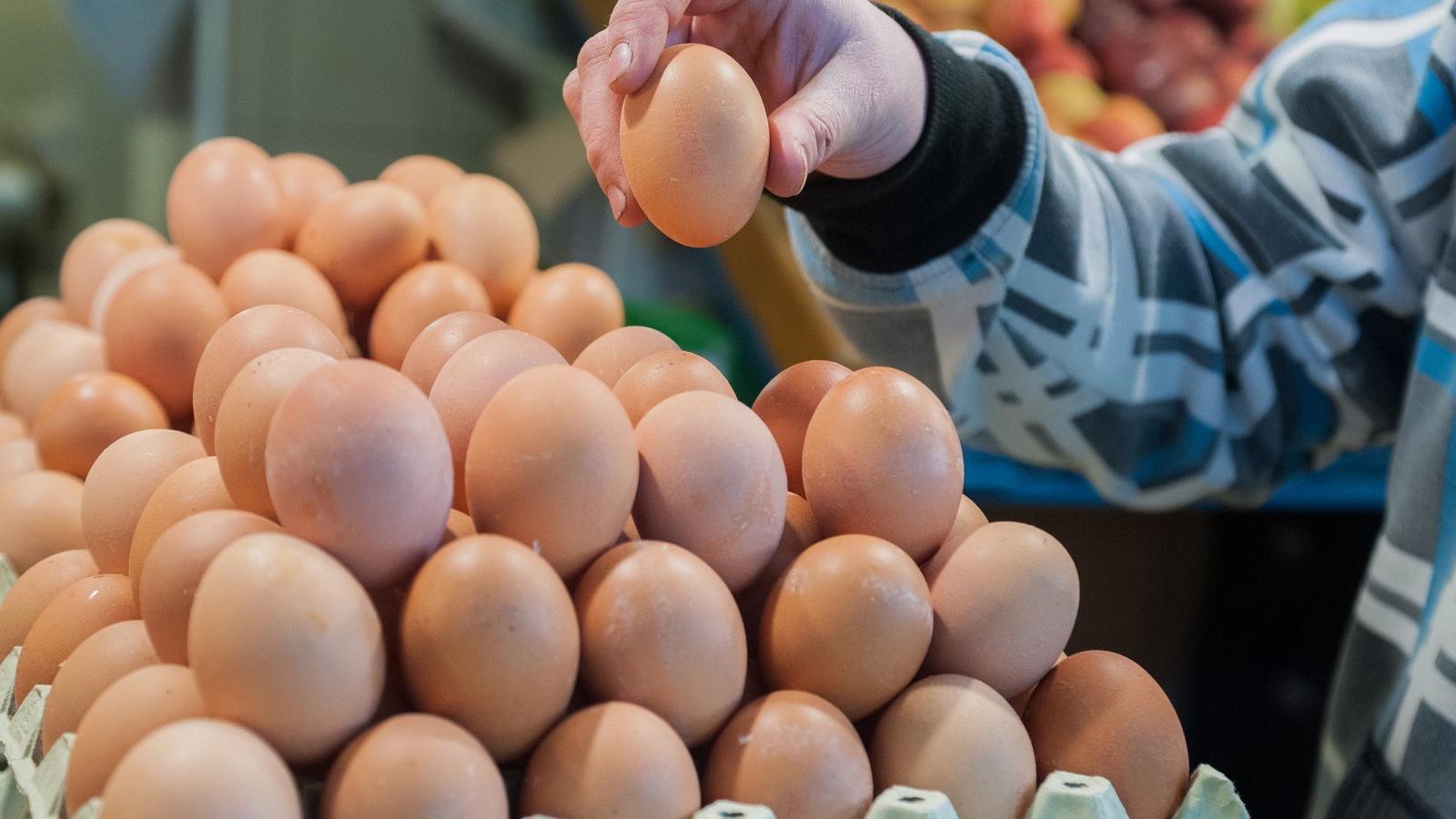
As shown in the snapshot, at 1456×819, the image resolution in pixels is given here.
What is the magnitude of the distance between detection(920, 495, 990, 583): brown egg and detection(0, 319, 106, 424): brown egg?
57 cm

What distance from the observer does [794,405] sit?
542 mm

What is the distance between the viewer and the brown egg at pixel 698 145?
0.52 metres

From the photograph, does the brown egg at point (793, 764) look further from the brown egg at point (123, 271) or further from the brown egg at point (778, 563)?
the brown egg at point (123, 271)

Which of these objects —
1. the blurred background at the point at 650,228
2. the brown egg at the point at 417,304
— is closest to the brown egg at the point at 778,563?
the brown egg at the point at 417,304

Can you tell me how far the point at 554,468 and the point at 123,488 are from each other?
224 mm

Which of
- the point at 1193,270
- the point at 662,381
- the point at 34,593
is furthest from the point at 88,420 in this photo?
the point at 1193,270

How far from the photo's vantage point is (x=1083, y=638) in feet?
2.11

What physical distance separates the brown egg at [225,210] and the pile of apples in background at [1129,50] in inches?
40.0

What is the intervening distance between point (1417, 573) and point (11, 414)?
965 mm

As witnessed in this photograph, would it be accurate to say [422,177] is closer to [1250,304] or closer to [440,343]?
[440,343]

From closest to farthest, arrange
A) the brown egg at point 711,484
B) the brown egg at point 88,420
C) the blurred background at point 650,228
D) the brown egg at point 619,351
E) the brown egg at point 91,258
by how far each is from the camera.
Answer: the brown egg at point 711,484 < the brown egg at point 619,351 < the brown egg at point 88,420 < the brown egg at point 91,258 < the blurred background at point 650,228

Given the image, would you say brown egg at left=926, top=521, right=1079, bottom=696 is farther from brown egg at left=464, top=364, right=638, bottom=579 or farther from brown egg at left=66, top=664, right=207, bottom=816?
brown egg at left=66, top=664, right=207, bottom=816

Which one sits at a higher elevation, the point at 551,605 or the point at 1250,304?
the point at 551,605

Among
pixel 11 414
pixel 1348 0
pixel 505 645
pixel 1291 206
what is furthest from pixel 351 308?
pixel 1348 0
